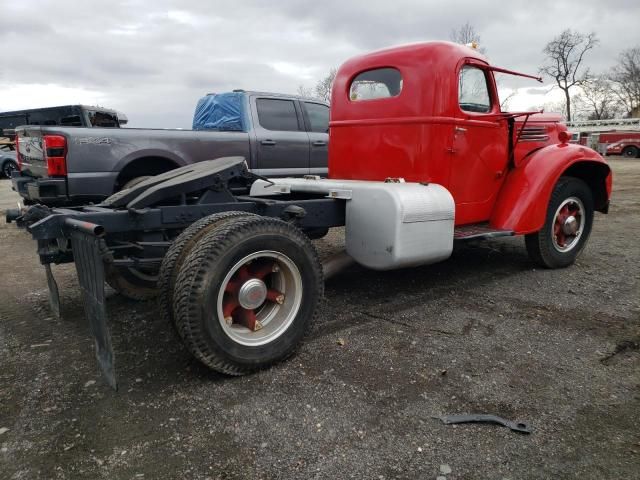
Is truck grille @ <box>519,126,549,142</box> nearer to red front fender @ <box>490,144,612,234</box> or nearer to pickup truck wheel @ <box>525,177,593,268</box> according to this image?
red front fender @ <box>490,144,612,234</box>

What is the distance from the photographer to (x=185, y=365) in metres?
3.13

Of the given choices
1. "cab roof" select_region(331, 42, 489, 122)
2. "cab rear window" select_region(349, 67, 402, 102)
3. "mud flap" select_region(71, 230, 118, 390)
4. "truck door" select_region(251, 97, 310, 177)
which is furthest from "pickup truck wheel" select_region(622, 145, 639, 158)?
"mud flap" select_region(71, 230, 118, 390)

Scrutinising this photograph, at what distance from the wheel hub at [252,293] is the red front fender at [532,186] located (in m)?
2.72

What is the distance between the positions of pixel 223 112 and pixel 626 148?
3118 cm

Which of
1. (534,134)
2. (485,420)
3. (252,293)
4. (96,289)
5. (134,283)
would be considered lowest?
(485,420)

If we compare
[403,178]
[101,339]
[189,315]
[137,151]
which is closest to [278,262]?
[189,315]

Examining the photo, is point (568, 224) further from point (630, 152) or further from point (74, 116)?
point (630, 152)

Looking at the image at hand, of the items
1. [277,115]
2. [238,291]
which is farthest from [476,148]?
[277,115]

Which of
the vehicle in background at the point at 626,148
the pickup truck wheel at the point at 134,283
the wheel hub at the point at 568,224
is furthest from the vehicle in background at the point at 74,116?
the vehicle in background at the point at 626,148

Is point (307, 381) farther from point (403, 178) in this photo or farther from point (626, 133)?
point (626, 133)

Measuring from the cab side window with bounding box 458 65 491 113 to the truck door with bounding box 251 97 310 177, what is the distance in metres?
3.12

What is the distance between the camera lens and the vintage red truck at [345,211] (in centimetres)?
287

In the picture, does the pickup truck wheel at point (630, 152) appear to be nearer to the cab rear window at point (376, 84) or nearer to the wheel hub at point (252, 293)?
the cab rear window at point (376, 84)

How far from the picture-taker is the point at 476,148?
467 centimetres
